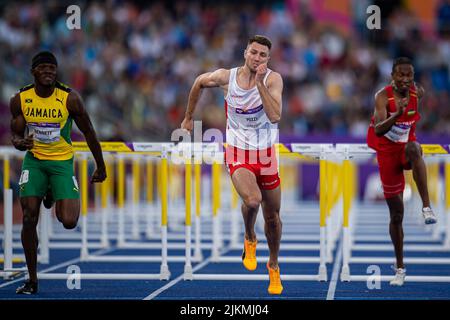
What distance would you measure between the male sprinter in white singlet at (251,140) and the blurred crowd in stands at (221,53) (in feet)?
48.8

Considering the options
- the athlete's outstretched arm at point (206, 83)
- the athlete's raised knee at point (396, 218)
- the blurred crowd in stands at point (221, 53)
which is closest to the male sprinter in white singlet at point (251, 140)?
the athlete's outstretched arm at point (206, 83)

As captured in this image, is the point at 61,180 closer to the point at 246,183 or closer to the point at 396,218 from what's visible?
the point at 246,183

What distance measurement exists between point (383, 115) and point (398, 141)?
38 centimetres

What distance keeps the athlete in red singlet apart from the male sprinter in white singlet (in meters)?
1.12

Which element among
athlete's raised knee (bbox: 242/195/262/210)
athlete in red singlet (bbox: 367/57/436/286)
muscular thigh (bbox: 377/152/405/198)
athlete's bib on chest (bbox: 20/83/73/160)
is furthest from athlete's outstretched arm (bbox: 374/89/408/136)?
athlete's bib on chest (bbox: 20/83/73/160)

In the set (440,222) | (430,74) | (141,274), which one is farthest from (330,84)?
(141,274)

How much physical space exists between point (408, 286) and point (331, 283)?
30.5 inches

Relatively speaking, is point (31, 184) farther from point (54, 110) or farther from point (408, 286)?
point (408, 286)

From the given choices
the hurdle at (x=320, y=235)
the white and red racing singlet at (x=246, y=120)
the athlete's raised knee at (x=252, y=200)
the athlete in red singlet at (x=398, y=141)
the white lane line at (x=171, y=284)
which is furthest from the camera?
the hurdle at (x=320, y=235)

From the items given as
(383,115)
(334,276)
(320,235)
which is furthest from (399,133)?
(334,276)

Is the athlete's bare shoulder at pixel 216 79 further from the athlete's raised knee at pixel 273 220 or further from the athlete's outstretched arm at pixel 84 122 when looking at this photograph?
the athlete's raised knee at pixel 273 220

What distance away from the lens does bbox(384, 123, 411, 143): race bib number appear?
33.1ft

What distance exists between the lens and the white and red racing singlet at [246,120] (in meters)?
9.31
